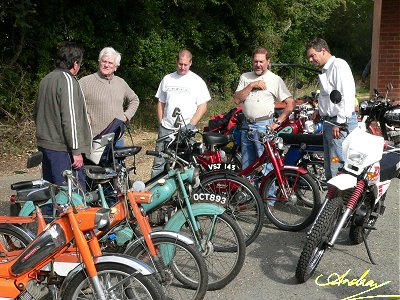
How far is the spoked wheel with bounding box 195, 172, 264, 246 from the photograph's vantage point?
4840 mm

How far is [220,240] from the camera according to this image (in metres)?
4.20

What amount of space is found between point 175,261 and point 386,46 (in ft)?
25.2

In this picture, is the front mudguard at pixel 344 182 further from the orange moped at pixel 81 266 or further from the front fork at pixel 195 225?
the orange moped at pixel 81 266

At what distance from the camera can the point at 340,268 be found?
4500 millimetres

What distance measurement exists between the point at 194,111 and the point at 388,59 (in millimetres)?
5686

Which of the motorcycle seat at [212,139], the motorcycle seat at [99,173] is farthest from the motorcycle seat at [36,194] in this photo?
the motorcycle seat at [212,139]

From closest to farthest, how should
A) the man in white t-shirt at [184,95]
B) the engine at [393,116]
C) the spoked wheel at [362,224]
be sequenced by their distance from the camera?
the spoked wheel at [362,224]
the man in white t-shirt at [184,95]
the engine at [393,116]

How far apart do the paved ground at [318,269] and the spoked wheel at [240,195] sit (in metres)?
0.19

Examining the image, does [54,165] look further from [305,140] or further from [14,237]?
[305,140]

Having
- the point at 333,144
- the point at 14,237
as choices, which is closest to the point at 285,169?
the point at 333,144

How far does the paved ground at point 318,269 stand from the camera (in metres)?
4.06

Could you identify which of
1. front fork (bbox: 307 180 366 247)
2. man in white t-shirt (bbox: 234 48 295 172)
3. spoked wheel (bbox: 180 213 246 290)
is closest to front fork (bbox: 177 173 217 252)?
spoked wheel (bbox: 180 213 246 290)

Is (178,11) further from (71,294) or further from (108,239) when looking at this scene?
(71,294)

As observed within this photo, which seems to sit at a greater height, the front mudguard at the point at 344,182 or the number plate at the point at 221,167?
the front mudguard at the point at 344,182
